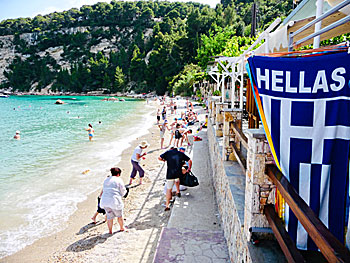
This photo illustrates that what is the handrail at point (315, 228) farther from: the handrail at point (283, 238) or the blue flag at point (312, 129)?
the handrail at point (283, 238)

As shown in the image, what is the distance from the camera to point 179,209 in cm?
584

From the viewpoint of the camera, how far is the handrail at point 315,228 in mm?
1313

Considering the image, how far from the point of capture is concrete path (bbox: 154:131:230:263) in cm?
416

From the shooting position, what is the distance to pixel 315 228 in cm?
151

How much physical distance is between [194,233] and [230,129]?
1968 mm

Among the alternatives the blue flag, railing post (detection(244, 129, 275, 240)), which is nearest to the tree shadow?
railing post (detection(244, 129, 275, 240))

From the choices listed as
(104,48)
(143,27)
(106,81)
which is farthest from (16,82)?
(143,27)

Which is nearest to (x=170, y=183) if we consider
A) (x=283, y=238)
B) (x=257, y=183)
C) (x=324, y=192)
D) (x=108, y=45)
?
(x=257, y=183)

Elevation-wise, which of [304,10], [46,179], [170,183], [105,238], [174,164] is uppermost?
[304,10]

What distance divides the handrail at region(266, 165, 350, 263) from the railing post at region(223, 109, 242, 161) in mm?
2840

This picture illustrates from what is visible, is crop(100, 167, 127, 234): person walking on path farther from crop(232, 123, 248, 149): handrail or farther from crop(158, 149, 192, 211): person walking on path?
crop(232, 123, 248, 149): handrail

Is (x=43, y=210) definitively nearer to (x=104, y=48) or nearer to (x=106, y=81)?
(x=106, y=81)

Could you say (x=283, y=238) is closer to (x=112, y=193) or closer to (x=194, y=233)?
(x=194, y=233)

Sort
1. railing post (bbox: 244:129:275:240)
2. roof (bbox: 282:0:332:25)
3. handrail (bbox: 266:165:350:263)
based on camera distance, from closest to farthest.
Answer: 1. handrail (bbox: 266:165:350:263)
2. railing post (bbox: 244:129:275:240)
3. roof (bbox: 282:0:332:25)
